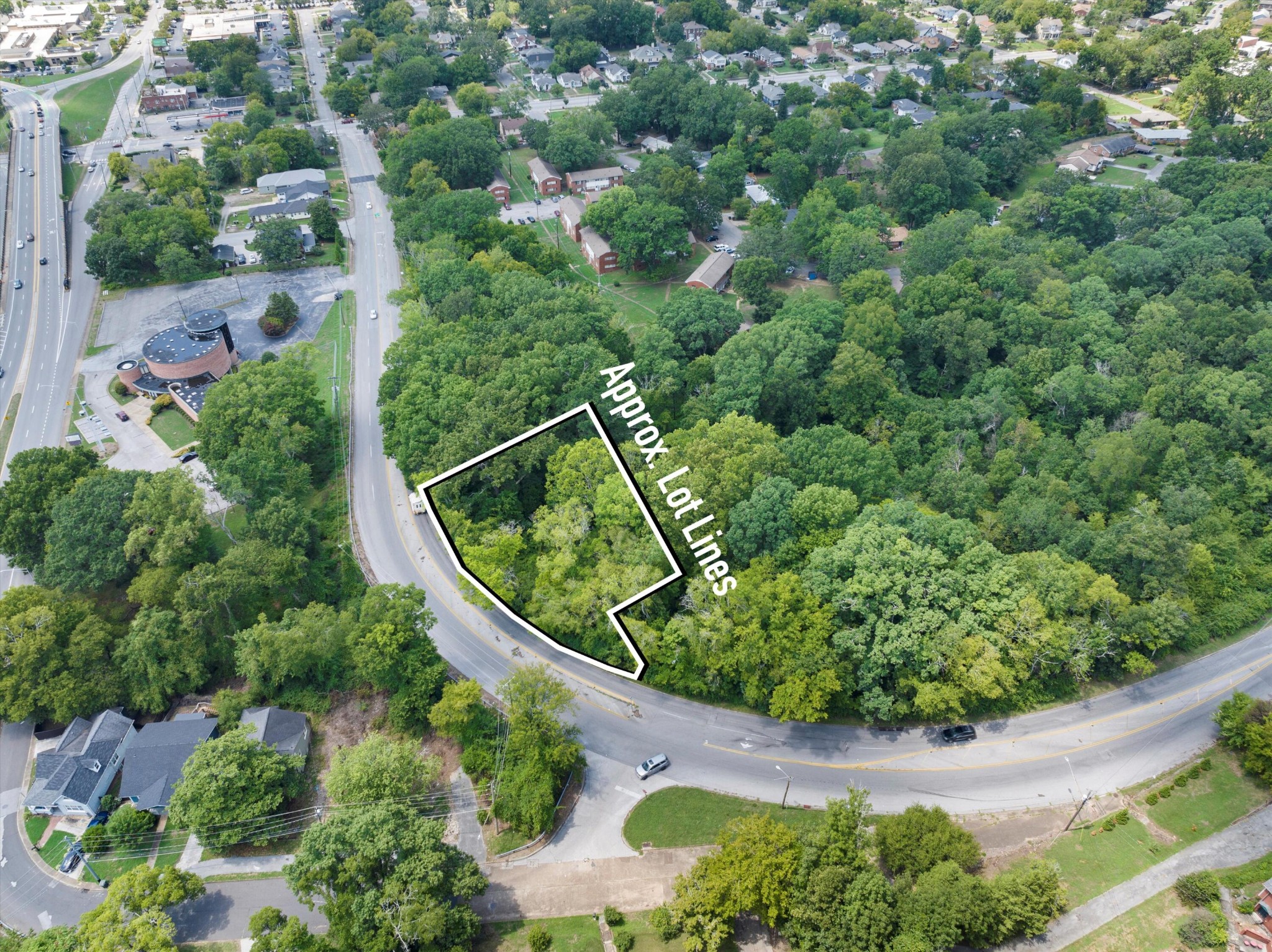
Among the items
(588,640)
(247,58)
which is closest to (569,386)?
(588,640)

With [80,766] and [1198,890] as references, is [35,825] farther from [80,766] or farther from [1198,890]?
[1198,890]

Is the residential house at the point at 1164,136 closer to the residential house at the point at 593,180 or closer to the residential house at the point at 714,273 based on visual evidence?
the residential house at the point at 714,273

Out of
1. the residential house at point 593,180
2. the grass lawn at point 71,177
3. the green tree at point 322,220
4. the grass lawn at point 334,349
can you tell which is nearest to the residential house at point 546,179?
the residential house at point 593,180

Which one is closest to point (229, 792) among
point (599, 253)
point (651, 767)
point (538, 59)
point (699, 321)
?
point (651, 767)

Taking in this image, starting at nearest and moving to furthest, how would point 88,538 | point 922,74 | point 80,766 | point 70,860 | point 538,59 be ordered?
point 70,860 < point 80,766 < point 88,538 < point 922,74 < point 538,59

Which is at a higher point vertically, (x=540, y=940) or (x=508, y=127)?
(x=508, y=127)

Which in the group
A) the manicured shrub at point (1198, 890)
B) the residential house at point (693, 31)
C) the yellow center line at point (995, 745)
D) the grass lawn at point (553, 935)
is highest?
the residential house at point (693, 31)

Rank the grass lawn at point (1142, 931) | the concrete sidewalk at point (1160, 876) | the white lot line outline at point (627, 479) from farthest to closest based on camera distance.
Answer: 1. the concrete sidewalk at point (1160, 876)
2. the grass lawn at point (1142, 931)
3. the white lot line outline at point (627, 479)
